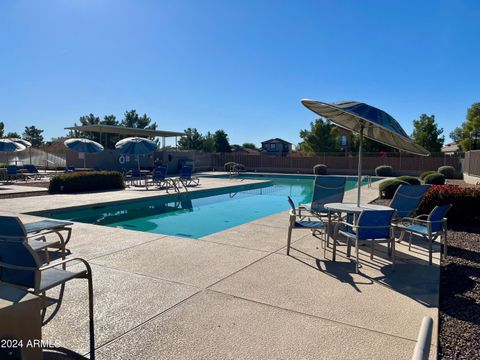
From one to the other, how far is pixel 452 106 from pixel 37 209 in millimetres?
32928

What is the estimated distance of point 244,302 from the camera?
3.23 m

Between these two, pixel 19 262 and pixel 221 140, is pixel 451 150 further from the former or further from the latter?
pixel 19 262

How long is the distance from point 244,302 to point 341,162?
28.1m

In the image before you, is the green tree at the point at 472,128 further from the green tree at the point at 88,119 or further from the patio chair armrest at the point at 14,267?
the green tree at the point at 88,119

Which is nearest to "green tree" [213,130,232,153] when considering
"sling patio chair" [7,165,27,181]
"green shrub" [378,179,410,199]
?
"sling patio chair" [7,165,27,181]

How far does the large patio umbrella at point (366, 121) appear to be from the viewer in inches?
173

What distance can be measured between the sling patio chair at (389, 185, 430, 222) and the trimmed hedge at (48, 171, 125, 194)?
35.2 ft

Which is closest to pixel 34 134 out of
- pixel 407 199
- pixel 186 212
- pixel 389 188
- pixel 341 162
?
pixel 341 162

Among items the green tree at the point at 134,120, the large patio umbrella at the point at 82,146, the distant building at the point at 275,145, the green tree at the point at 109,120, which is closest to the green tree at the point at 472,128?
the large patio umbrella at the point at 82,146

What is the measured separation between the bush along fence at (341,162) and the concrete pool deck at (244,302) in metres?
24.7

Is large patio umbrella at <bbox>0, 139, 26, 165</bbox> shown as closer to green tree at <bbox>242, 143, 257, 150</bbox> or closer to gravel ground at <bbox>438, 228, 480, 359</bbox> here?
gravel ground at <bbox>438, 228, 480, 359</bbox>

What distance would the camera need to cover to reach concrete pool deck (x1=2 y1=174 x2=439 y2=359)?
250cm

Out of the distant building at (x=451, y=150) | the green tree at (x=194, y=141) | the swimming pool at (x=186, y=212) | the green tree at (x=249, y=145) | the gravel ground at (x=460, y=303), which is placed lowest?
the swimming pool at (x=186, y=212)

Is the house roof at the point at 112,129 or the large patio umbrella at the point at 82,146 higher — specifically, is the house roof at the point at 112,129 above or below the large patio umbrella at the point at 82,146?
above
